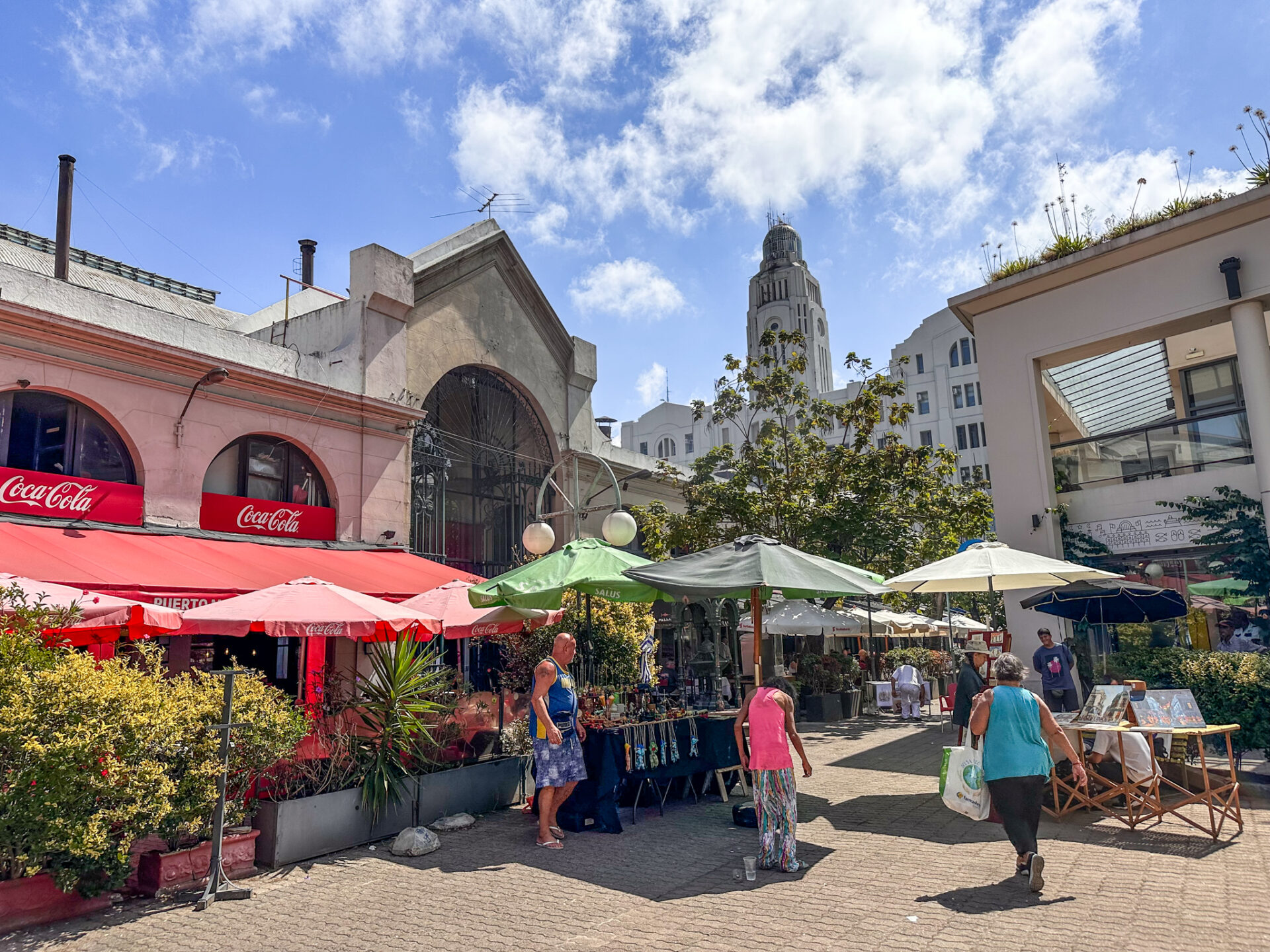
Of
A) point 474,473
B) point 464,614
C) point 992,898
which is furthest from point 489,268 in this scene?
point 992,898

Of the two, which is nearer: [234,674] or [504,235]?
[234,674]

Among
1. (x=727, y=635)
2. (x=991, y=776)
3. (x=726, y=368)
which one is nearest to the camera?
(x=991, y=776)

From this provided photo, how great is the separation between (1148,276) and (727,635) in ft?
54.2

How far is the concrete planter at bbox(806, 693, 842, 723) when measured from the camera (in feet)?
60.6

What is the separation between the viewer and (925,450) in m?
19.3

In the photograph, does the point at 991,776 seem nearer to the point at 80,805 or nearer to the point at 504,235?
the point at 80,805

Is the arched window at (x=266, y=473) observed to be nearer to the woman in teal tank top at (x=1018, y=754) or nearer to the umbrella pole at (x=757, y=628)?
the umbrella pole at (x=757, y=628)

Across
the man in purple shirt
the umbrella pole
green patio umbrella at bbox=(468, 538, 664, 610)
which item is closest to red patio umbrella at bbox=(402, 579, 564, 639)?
green patio umbrella at bbox=(468, 538, 664, 610)

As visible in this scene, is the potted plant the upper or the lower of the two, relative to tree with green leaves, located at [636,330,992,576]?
lower

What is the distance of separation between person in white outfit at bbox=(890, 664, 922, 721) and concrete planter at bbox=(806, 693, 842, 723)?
4.52 feet

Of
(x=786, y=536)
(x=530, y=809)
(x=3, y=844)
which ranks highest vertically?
(x=786, y=536)

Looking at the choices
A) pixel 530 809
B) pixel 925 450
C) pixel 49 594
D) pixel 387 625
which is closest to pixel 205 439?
pixel 49 594

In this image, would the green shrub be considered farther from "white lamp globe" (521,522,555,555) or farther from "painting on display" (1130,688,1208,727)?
"white lamp globe" (521,522,555,555)

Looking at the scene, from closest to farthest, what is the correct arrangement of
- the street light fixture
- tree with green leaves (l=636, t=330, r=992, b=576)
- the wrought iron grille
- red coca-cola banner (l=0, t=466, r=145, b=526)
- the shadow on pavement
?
the shadow on pavement, red coca-cola banner (l=0, t=466, r=145, b=526), the street light fixture, the wrought iron grille, tree with green leaves (l=636, t=330, r=992, b=576)
